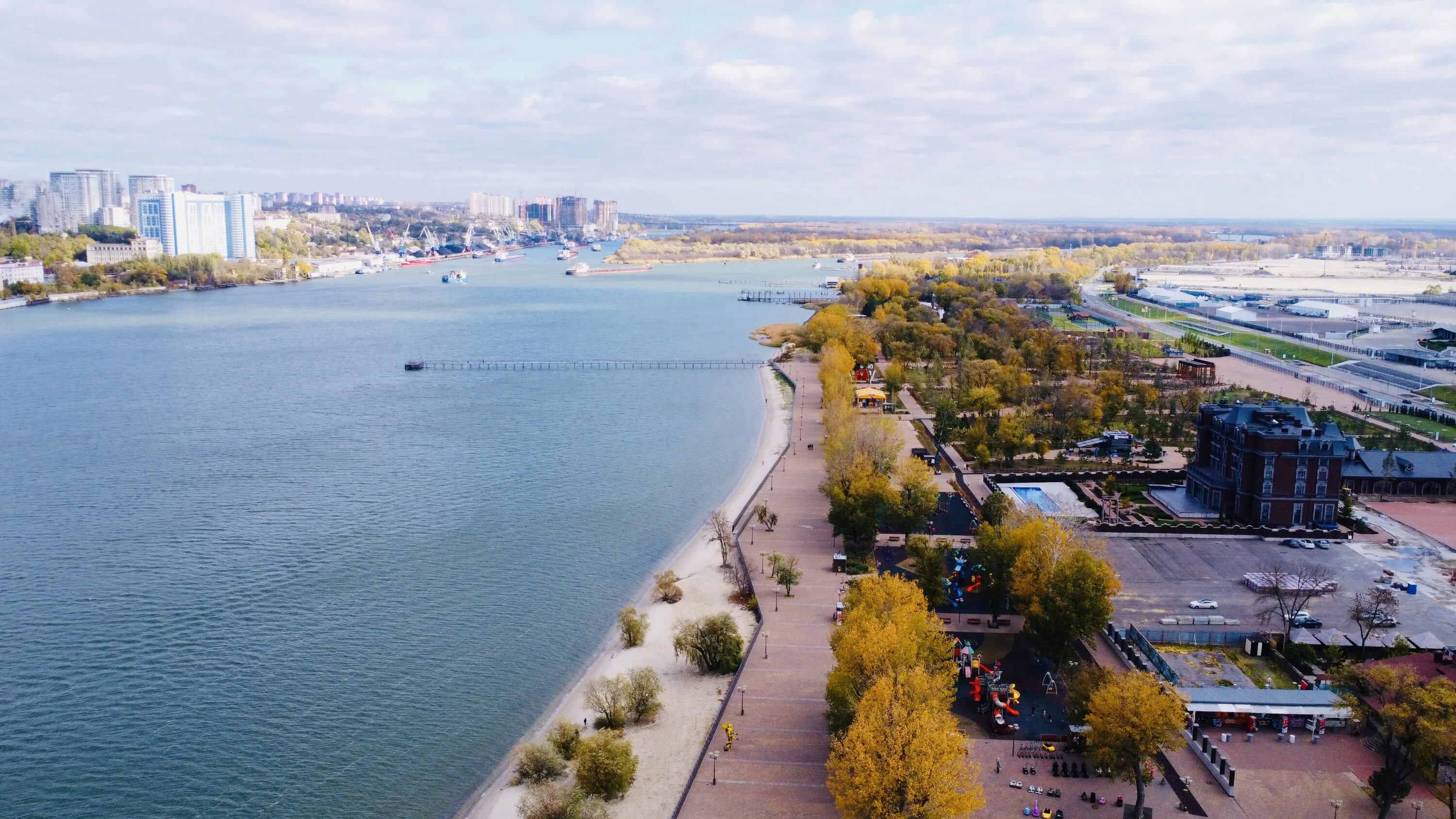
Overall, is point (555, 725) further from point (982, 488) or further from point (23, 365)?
point (23, 365)

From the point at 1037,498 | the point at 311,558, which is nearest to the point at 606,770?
the point at 311,558

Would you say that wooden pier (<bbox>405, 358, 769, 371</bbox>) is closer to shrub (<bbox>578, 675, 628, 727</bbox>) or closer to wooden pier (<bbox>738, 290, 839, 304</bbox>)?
wooden pier (<bbox>738, 290, 839, 304</bbox>)

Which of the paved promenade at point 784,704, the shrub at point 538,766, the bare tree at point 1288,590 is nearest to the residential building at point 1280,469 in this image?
the bare tree at point 1288,590

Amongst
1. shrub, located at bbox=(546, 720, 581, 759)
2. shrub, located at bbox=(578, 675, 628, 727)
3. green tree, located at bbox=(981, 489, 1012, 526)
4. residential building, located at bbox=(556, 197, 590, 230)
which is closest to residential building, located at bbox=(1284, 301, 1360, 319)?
green tree, located at bbox=(981, 489, 1012, 526)

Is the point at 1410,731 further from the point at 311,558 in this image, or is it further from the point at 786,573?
the point at 311,558

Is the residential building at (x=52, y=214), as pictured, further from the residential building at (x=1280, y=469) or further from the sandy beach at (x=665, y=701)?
the residential building at (x=1280, y=469)
